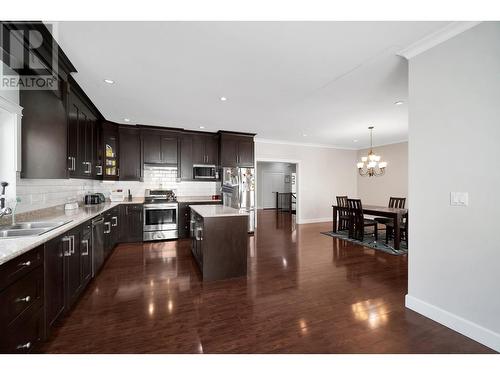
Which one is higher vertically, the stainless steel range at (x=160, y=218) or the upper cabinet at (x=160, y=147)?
the upper cabinet at (x=160, y=147)

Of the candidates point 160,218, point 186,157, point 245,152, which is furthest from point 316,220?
point 160,218

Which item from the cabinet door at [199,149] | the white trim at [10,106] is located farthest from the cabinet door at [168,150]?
the white trim at [10,106]

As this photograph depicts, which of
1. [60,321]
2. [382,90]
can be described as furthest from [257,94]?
[60,321]

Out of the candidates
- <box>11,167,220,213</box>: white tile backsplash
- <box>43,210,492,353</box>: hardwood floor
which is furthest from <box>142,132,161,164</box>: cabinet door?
<box>43,210,492,353</box>: hardwood floor

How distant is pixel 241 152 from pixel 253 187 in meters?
0.97

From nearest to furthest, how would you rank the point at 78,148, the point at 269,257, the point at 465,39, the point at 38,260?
1. the point at 38,260
2. the point at 465,39
3. the point at 78,148
4. the point at 269,257

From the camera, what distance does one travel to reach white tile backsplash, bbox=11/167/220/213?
7.98 feet

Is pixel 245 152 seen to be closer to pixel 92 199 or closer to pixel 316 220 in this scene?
pixel 92 199

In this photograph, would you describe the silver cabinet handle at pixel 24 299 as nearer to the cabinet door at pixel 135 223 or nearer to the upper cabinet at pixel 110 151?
the cabinet door at pixel 135 223

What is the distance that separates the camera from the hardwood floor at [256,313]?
64.6 inches

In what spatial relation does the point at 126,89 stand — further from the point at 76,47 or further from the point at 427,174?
the point at 427,174

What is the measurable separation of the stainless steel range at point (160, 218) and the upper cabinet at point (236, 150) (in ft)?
5.30

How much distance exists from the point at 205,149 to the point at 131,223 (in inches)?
94.2
